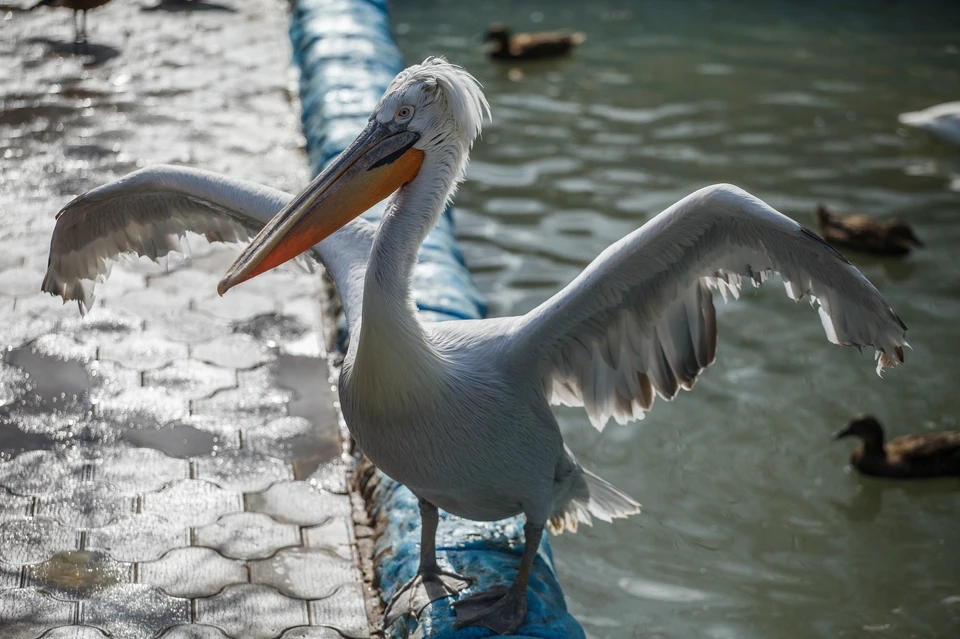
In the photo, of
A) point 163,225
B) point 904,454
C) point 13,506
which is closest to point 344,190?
point 163,225

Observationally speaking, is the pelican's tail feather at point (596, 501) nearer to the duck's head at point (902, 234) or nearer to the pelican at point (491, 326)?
the pelican at point (491, 326)

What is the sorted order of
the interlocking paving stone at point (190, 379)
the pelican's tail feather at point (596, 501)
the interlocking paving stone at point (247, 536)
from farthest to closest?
the interlocking paving stone at point (190, 379) → the interlocking paving stone at point (247, 536) → the pelican's tail feather at point (596, 501)

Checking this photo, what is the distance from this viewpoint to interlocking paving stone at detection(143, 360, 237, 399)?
13.1 feet

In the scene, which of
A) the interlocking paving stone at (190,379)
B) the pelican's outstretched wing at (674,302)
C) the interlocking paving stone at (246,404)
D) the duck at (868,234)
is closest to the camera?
the pelican's outstretched wing at (674,302)

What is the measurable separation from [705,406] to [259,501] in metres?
2.12

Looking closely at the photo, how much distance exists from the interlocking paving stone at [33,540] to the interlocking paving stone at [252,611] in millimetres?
499

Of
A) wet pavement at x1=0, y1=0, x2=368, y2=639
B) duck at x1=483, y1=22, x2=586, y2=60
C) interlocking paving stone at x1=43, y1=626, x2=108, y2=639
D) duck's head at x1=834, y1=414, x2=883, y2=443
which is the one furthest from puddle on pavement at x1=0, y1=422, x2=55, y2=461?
duck at x1=483, y1=22, x2=586, y2=60

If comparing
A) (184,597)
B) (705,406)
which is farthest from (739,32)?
(184,597)

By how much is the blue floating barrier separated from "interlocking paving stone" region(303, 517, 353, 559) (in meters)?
0.11

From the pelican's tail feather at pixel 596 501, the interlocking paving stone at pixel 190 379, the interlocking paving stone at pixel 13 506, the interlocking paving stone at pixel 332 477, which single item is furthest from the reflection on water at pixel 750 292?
the interlocking paving stone at pixel 13 506

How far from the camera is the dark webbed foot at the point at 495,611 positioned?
110 inches

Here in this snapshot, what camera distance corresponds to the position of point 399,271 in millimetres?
2576

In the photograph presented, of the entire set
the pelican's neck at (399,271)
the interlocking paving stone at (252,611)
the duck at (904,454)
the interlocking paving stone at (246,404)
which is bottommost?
the duck at (904,454)

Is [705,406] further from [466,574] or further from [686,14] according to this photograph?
[686,14]
